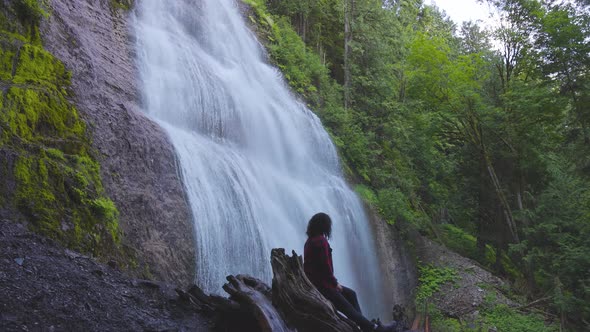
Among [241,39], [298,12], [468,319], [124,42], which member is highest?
[298,12]

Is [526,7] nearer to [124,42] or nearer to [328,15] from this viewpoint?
[328,15]

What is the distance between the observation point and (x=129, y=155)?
693 cm

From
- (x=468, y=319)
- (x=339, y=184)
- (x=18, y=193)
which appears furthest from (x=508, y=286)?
(x=18, y=193)

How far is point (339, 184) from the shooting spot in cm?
1416

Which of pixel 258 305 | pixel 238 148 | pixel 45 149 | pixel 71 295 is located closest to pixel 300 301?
pixel 258 305

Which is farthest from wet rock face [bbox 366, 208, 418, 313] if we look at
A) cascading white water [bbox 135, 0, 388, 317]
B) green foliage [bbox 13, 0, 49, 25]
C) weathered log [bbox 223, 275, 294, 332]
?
green foliage [bbox 13, 0, 49, 25]

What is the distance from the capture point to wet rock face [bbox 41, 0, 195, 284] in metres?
6.34

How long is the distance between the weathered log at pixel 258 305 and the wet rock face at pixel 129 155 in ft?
6.70

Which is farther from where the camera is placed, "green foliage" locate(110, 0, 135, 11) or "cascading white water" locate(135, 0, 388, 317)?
"green foliage" locate(110, 0, 135, 11)

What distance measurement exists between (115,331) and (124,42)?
7.84m

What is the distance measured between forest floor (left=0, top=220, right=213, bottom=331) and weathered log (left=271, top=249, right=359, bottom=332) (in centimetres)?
78

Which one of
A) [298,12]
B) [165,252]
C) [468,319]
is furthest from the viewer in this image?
[298,12]

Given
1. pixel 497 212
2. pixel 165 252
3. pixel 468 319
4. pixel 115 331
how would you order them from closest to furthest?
pixel 115 331
pixel 165 252
pixel 468 319
pixel 497 212

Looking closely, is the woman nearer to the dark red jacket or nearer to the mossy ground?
the dark red jacket
